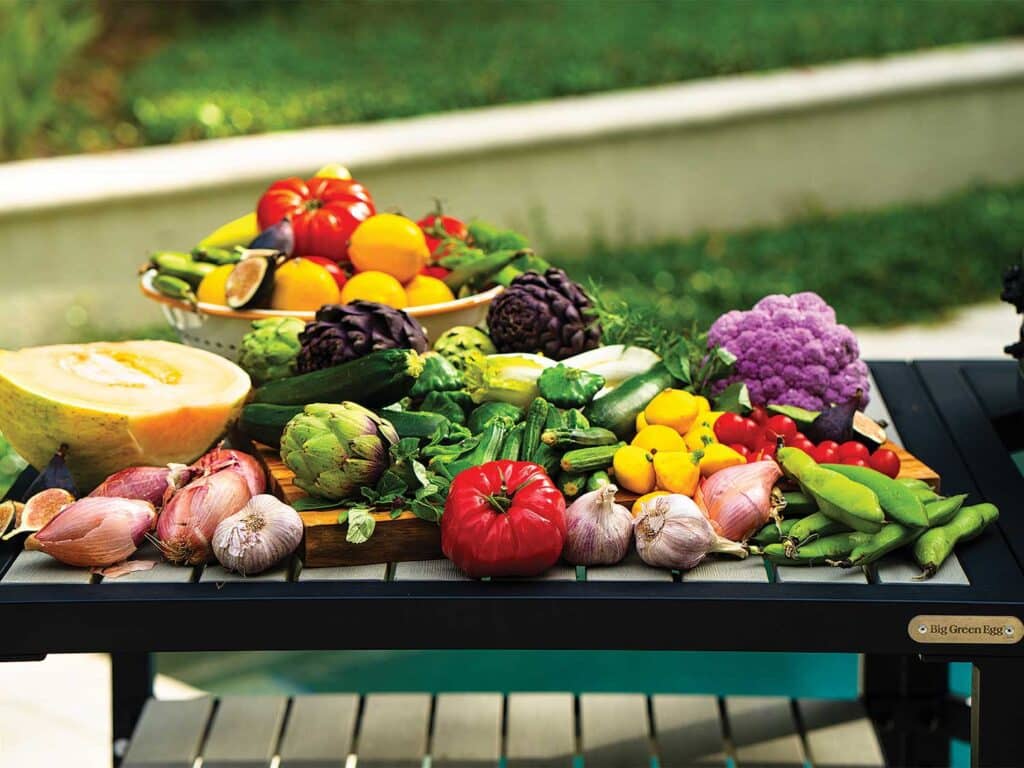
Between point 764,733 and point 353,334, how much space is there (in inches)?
50.6

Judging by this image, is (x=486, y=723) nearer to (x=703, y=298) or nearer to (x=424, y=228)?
(x=424, y=228)

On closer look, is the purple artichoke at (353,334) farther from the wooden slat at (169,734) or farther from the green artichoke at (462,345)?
the wooden slat at (169,734)

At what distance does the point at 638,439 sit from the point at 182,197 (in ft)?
13.5

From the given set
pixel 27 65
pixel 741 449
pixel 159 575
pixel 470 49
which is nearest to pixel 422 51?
pixel 470 49

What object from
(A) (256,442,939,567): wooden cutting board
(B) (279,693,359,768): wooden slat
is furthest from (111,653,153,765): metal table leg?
(A) (256,442,939,567): wooden cutting board

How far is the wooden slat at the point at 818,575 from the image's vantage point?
1.91 m

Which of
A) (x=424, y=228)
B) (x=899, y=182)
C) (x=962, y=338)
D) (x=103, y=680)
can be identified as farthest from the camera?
(x=899, y=182)

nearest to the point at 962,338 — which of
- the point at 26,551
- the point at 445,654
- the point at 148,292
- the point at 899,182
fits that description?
the point at 899,182

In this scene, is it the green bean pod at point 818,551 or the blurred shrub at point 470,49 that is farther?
the blurred shrub at point 470,49

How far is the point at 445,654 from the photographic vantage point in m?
4.20

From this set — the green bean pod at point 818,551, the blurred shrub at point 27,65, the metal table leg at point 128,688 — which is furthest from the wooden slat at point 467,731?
the blurred shrub at point 27,65

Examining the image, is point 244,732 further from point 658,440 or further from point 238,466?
point 658,440

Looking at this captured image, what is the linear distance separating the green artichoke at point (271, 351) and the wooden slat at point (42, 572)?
0.51 m

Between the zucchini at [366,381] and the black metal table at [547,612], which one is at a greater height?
the zucchini at [366,381]
